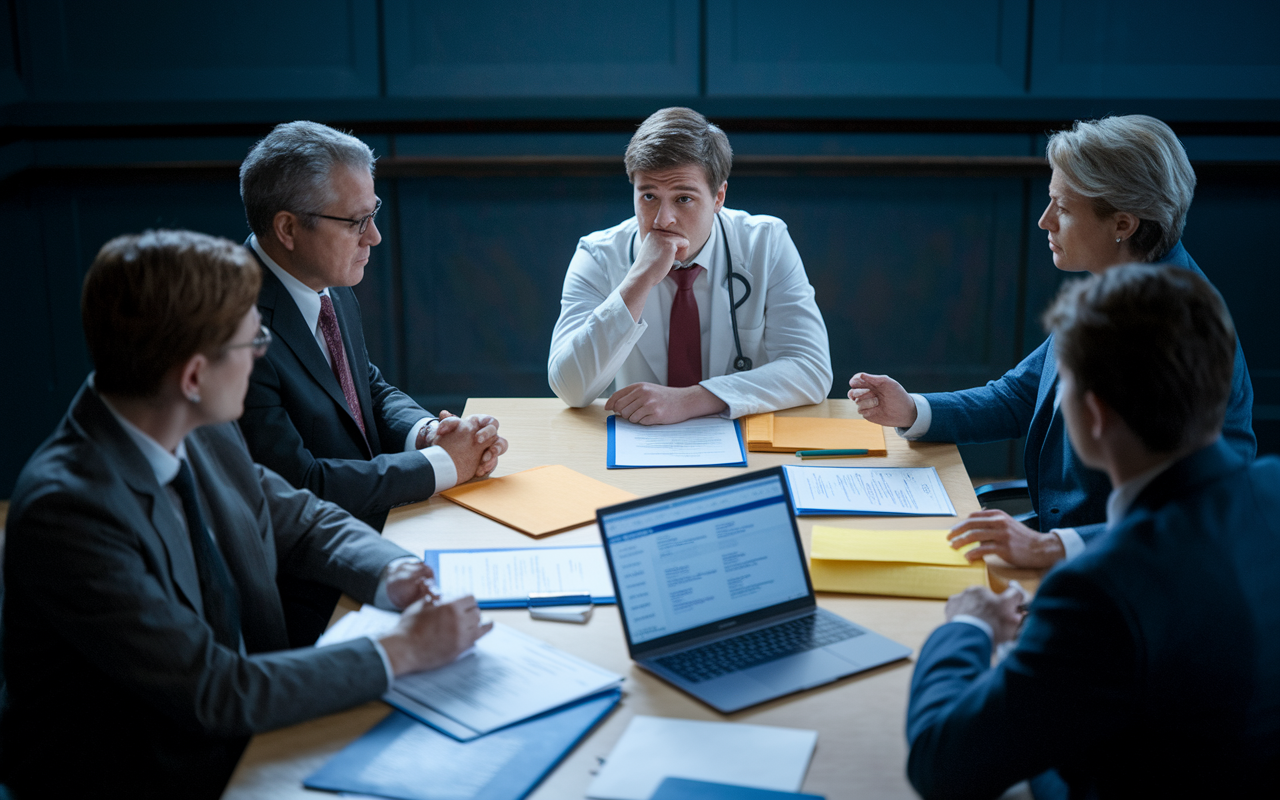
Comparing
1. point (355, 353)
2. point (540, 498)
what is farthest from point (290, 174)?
point (540, 498)

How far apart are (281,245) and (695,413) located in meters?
0.92

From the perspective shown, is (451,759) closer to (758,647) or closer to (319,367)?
(758,647)

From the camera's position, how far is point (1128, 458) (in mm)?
1141

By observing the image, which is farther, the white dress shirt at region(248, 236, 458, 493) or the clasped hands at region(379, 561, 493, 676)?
the white dress shirt at region(248, 236, 458, 493)

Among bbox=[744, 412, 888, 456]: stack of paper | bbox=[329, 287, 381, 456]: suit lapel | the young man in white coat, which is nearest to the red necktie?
the young man in white coat

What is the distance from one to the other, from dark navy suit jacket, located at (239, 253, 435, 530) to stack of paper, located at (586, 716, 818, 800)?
0.84 m

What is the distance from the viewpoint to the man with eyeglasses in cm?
194

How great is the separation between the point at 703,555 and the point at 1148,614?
1.84 feet

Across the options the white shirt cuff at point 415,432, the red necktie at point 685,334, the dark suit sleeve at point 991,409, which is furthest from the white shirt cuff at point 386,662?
the red necktie at point 685,334

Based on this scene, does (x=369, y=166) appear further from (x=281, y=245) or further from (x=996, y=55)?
(x=996, y=55)

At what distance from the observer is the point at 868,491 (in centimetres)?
Result: 197

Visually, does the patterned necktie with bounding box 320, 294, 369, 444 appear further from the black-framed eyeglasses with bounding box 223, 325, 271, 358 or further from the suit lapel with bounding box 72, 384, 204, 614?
the suit lapel with bounding box 72, 384, 204, 614

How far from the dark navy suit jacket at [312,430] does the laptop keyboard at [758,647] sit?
2.45 feet

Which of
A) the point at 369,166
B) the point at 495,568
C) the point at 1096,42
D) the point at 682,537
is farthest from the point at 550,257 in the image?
the point at 682,537
